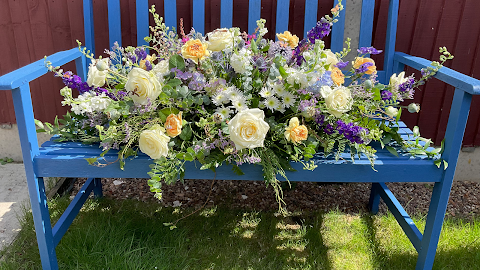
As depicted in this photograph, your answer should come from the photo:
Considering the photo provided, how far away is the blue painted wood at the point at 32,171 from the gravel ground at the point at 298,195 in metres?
0.85

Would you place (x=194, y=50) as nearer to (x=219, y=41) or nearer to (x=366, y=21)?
(x=219, y=41)

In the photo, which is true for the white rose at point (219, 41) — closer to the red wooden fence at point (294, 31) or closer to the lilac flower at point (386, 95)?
the lilac flower at point (386, 95)

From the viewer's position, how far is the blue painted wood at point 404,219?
165 centimetres

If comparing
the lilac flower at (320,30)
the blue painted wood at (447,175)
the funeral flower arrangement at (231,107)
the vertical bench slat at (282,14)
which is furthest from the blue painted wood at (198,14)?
the blue painted wood at (447,175)

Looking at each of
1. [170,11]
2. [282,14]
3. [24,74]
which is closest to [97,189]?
[24,74]

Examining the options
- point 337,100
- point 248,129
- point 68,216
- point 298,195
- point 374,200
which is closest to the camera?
point 248,129

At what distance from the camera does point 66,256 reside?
5.76 ft

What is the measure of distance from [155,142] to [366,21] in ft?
4.64

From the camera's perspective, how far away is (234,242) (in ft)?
6.49

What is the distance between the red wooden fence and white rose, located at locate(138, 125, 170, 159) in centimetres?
127

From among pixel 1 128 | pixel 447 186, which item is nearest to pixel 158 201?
pixel 1 128

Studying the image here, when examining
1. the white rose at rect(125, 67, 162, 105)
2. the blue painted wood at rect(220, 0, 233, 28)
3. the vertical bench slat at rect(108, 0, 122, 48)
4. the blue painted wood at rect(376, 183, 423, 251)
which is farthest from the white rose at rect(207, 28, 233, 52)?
the blue painted wood at rect(376, 183, 423, 251)

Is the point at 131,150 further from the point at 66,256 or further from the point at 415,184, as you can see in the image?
the point at 415,184

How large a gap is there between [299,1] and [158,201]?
1.59 metres
